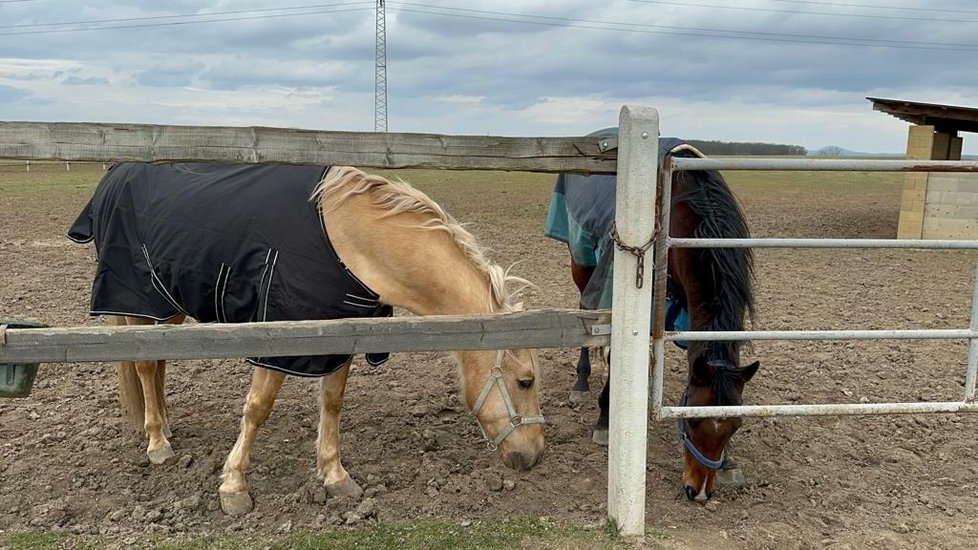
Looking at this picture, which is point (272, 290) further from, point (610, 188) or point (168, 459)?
point (610, 188)

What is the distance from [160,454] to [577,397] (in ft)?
8.30

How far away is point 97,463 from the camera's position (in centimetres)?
362

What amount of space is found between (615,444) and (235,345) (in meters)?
1.48

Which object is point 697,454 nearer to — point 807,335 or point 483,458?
point 807,335

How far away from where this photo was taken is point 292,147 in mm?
2477

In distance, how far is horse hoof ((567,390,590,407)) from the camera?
4.66 meters

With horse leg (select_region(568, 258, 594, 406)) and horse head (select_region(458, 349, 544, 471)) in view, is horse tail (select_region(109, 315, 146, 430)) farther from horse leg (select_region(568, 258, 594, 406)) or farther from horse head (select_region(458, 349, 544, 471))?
horse leg (select_region(568, 258, 594, 406))

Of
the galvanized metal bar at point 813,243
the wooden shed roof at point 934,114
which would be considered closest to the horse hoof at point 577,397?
the galvanized metal bar at point 813,243

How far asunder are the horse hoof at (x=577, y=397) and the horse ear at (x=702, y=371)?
1610 millimetres

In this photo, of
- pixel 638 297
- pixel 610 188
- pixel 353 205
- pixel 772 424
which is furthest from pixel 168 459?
pixel 772 424

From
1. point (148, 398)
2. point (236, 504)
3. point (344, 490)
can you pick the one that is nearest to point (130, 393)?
point (148, 398)

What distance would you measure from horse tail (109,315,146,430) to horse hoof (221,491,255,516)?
1.11 m

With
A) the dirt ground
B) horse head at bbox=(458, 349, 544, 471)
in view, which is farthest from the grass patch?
horse head at bbox=(458, 349, 544, 471)

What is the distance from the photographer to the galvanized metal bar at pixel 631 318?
2496 mm
